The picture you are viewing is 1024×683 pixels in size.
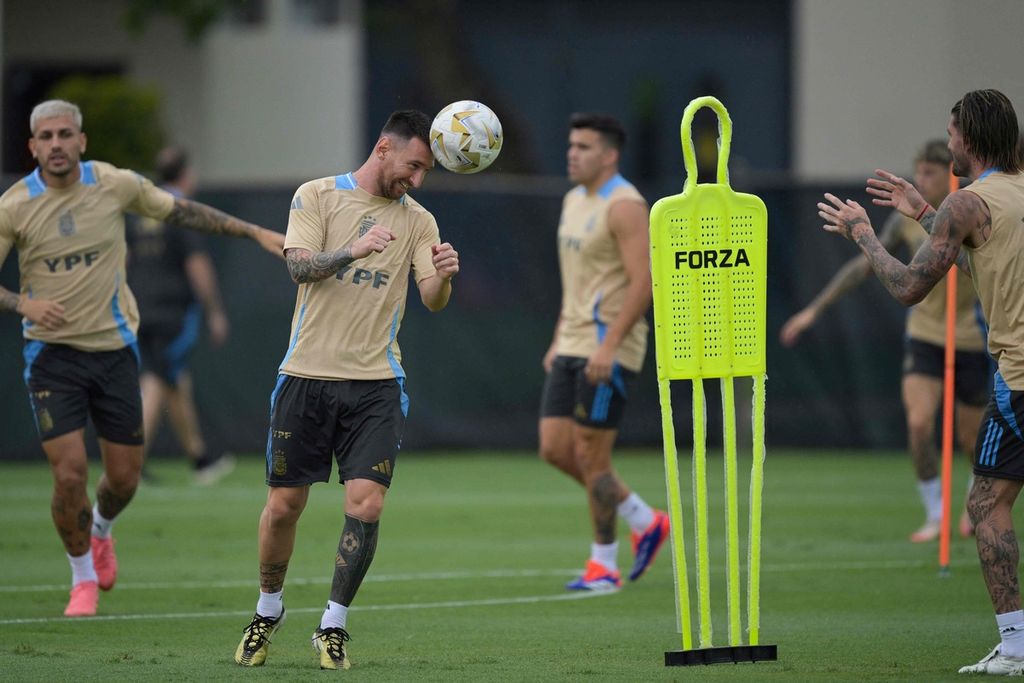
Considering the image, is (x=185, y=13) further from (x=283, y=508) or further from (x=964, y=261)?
(x=964, y=261)

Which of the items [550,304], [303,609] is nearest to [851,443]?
[550,304]

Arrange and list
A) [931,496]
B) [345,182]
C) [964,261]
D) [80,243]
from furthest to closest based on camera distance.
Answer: [931,496]
[80,243]
[345,182]
[964,261]

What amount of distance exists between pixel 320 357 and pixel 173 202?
2137 mm

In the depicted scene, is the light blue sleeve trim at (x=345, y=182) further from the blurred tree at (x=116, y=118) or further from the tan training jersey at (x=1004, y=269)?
the blurred tree at (x=116, y=118)

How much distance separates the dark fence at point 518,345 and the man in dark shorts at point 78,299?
8808 millimetres

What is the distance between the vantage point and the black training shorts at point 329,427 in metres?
7.23

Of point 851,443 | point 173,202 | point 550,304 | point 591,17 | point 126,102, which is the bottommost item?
point 851,443

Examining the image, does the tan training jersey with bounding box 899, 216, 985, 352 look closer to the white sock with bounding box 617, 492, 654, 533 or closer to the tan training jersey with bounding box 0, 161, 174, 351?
the white sock with bounding box 617, 492, 654, 533

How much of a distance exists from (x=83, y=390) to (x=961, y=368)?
6.27 metres

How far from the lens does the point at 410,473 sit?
1677cm

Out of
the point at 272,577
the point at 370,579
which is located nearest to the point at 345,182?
the point at 272,577

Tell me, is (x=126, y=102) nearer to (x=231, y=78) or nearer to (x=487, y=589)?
(x=231, y=78)

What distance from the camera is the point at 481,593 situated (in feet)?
31.9

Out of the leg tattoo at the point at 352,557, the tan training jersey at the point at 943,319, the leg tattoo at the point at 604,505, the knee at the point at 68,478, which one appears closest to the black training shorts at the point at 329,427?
the leg tattoo at the point at 352,557
